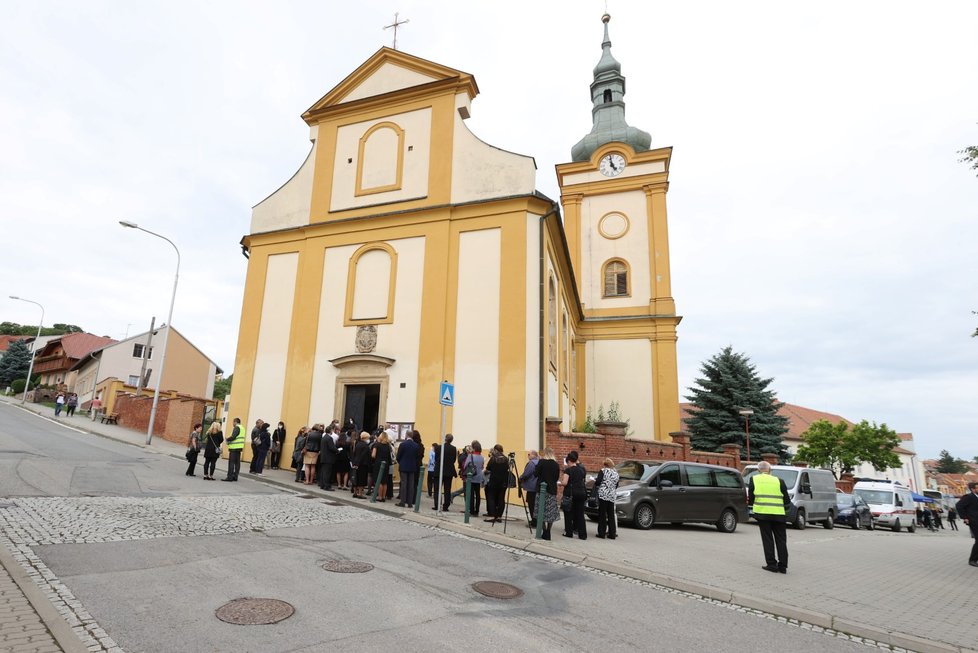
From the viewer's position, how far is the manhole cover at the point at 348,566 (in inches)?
255

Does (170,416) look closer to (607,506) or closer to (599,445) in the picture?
(599,445)

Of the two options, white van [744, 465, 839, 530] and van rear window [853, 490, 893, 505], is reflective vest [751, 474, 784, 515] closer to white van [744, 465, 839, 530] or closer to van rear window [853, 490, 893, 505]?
white van [744, 465, 839, 530]

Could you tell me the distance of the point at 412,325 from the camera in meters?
17.1

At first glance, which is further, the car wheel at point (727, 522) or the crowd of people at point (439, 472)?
the car wheel at point (727, 522)

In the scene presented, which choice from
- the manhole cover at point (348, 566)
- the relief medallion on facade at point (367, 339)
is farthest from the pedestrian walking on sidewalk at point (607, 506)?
the relief medallion on facade at point (367, 339)

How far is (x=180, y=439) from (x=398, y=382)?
41.4 ft

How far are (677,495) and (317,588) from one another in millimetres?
9844

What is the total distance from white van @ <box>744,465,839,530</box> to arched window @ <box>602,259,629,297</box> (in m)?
13.3

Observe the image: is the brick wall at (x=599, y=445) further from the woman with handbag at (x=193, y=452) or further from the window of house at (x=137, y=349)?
the window of house at (x=137, y=349)

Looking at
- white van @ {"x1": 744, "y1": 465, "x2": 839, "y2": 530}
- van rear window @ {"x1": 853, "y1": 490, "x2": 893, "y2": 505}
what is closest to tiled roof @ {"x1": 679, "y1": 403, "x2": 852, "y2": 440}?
van rear window @ {"x1": 853, "y1": 490, "x2": 893, "y2": 505}

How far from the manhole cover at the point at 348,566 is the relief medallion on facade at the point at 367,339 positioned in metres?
10.8

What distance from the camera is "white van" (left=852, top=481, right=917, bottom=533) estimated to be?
25.1m

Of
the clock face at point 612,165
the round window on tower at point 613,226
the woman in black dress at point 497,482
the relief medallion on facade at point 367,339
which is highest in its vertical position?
the clock face at point 612,165

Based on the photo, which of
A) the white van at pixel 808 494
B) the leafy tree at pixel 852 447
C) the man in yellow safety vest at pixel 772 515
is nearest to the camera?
the man in yellow safety vest at pixel 772 515
